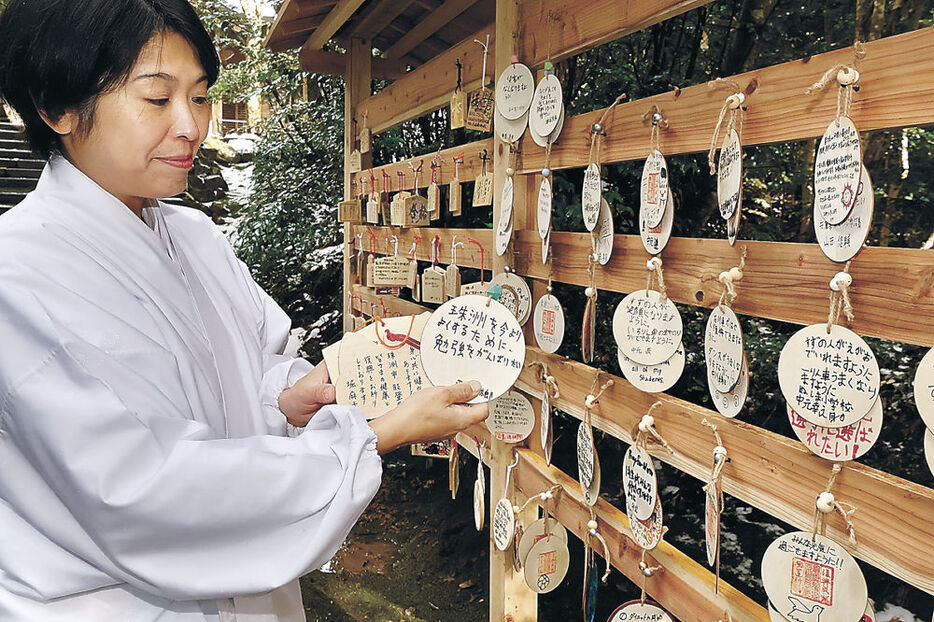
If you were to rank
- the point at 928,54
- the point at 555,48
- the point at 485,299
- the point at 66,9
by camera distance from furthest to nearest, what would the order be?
the point at 555,48 < the point at 485,299 < the point at 66,9 < the point at 928,54

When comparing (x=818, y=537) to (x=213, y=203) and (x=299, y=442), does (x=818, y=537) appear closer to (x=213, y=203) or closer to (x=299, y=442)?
(x=299, y=442)

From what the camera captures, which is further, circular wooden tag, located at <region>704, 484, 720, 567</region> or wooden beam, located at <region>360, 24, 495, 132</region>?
wooden beam, located at <region>360, 24, 495, 132</region>

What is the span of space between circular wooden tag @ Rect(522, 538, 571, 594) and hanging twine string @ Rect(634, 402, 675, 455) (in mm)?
598

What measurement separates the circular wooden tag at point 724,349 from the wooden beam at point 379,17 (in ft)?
9.16

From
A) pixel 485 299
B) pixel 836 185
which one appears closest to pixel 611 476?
pixel 485 299

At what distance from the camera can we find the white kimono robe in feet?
3.39

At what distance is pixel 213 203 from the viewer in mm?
10609

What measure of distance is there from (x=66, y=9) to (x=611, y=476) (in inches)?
124

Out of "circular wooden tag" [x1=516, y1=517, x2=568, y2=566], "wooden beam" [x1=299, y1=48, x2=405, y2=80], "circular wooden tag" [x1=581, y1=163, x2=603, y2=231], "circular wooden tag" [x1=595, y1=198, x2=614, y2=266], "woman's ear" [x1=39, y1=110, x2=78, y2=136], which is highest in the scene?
"wooden beam" [x1=299, y1=48, x2=405, y2=80]

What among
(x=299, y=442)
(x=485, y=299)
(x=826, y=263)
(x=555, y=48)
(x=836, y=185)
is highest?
(x=555, y=48)

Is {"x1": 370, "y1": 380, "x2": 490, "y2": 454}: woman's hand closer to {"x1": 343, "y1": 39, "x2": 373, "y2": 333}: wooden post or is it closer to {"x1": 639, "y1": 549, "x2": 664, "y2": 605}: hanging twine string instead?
{"x1": 639, "y1": 549, "x2": 664, "y2": 605}: hanging twine string

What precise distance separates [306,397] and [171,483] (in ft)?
1.87

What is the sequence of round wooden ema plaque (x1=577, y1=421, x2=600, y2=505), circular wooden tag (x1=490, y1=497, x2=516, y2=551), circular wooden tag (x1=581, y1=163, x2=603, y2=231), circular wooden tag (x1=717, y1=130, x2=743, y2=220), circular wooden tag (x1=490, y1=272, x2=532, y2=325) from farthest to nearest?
circular wooden tag (x1=490, y1=497, x2=516, y2=551) < circular wooden tag (x1=490, y1=272, x2=532, y2=325) < round wooden ema plaque (x1=577, y1=421, x2=600, y2=505) < circular wooden tag (x1=581, y1=163, x2=603, y2=231) < circular wooden tag (x1=717, y1=130, x2=743, y2=220)

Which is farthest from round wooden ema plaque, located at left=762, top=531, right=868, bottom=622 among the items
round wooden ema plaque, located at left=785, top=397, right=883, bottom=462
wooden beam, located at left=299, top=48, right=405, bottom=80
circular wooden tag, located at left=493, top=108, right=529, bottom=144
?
wooden beam, located at left=299, top=48, right=405, bottom=80
